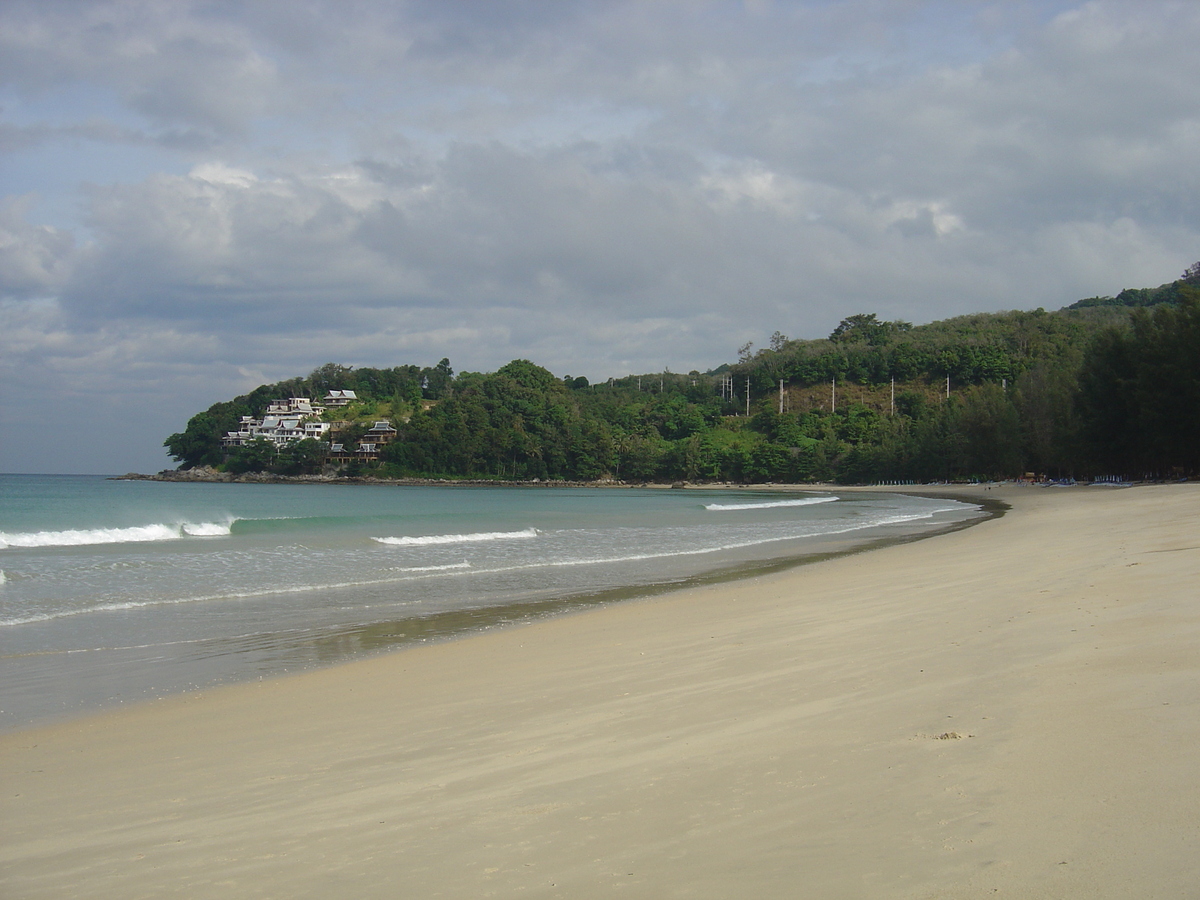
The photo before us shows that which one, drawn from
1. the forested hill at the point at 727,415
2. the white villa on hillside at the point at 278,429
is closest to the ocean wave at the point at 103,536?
the forested hill at the point at 727,415

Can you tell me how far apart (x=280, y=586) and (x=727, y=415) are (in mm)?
138651

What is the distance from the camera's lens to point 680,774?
421cm

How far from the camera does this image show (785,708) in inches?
207

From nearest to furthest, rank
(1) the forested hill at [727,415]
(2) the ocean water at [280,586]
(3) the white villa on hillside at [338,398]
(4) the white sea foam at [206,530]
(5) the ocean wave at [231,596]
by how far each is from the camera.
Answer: (2) the ocean water at [280,586] → (5) the ocean wave at [231,596] → (4) the white sea foam at [206,530] → (1) the forested hill at [727,415] → (3) the white villa on hillside at [338,398]

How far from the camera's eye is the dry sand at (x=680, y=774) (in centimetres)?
314

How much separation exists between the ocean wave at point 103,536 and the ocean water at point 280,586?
0.09 metres

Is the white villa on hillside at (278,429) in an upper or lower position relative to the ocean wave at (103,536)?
upper

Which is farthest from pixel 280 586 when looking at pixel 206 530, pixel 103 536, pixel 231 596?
pixel 206 530

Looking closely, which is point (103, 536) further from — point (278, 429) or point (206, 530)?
point (278, 429)

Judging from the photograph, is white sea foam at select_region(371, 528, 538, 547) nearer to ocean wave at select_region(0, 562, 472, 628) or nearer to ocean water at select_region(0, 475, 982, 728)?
ocean water at select_region(0, 475, 982, 728)

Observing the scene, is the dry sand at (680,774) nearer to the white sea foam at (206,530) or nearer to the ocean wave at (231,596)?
the ocean wave at (231,596)

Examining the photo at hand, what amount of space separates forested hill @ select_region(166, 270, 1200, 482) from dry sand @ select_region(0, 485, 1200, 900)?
247 feet

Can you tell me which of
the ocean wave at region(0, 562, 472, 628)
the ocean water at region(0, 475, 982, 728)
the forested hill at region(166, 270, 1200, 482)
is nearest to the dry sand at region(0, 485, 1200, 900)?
the ocean water at region(0, 475, 982, 728)

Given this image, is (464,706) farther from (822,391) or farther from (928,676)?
(822,391)
